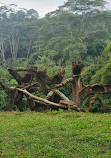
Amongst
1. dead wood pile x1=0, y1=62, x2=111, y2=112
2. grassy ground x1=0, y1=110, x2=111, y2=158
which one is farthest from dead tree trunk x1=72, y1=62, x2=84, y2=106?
grassy ground x1=0, y1=110, x2=111, y2=158

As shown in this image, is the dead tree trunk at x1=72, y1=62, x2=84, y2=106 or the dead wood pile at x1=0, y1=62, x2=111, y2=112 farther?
the dead tree trunk at x1=72, y1=62, x2=84, y2=106

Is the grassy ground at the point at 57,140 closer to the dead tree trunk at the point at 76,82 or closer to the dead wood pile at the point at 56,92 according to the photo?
the dead wood pile at the point at 56,92

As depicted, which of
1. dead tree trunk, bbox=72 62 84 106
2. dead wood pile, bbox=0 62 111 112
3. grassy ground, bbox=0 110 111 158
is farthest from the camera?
dead tree trunk, bbox=72 62 84 106

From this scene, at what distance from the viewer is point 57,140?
483 cm

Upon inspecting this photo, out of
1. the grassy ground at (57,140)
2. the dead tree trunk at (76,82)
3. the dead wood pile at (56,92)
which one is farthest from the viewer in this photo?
the dead tree trunk at (76,82)

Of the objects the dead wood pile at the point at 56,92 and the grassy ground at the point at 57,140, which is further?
the dead wood pile at the point at 56,92

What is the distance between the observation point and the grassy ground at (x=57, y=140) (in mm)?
4238

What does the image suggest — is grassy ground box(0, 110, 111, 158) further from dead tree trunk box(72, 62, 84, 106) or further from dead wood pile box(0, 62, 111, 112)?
dead tree trunk box(72, 62, 84, 106)

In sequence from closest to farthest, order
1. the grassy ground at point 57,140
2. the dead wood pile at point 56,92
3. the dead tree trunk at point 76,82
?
1. the grassy ground at point 57,140
2. the dead wood pile at point 56,92
3. the dead tree trunk at point 76,82

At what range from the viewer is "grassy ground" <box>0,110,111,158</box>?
424 cm

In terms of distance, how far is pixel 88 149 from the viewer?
433 centimetres

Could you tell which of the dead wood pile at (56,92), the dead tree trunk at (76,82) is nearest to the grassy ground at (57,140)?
the dead wood pile at (56,92)

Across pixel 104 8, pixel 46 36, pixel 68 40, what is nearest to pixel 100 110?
pixel 68 40

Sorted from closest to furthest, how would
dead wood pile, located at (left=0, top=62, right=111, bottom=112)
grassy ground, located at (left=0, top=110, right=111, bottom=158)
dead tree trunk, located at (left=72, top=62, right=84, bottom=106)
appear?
grassy ground, located at (left=0, top=110, right=111, bottom=158), dead wood pile, located at (left=0, top=62, right=111, bottom=112), dead tree trunk, located at (left=72, top=62, right=84, bottom=106)
